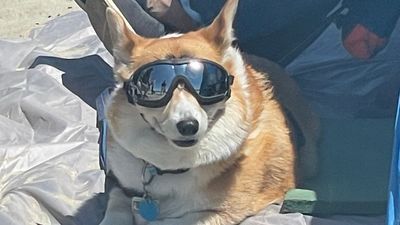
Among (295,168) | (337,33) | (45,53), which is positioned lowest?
(45,53)

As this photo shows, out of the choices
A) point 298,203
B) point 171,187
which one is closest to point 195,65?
point 171,187

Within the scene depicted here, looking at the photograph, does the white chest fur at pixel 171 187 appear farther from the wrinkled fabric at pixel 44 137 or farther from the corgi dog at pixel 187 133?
the wrinkled fabric at pixel 44 137

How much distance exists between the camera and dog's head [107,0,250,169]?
2.45 m

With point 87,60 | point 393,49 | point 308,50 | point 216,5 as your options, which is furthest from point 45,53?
point 393,49

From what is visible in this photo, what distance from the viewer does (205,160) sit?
2537 mm

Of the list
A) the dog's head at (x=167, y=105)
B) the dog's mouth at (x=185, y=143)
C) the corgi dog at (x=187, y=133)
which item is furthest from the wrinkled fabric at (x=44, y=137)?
the dog's mouth at (x=185, y=143)

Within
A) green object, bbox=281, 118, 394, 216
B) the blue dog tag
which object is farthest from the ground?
the blue dog tag

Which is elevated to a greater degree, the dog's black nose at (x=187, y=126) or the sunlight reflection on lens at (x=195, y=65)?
the sunlight reflection on lens at (x=195, y=65)

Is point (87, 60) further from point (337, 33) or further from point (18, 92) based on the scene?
point (337, 33)

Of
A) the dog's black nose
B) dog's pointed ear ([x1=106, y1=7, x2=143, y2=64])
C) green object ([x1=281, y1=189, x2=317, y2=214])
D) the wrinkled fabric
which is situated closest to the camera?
the dog's black nose

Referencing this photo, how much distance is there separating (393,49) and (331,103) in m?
0.30

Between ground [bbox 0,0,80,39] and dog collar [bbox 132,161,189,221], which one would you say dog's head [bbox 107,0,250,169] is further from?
ground [bbox 0,0,80,39]

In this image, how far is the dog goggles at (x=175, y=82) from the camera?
243cm

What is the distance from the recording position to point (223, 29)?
2553mm
